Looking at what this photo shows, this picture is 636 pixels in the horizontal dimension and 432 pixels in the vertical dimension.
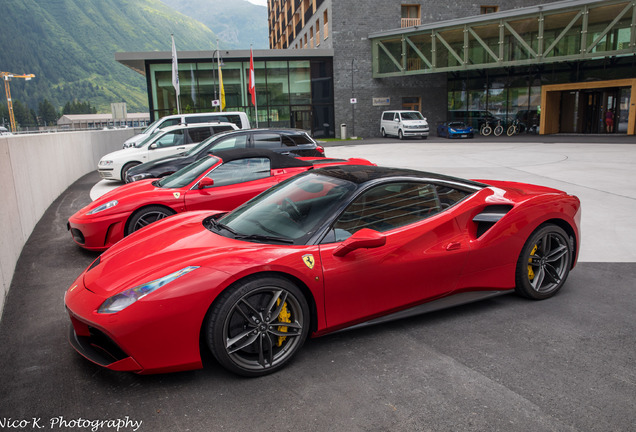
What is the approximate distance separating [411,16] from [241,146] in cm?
3292

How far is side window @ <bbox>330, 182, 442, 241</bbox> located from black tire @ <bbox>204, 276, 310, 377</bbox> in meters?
0.60

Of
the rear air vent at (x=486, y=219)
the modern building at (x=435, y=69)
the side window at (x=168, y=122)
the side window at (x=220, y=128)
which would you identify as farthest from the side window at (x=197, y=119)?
the modern building at (x=435, y=69)

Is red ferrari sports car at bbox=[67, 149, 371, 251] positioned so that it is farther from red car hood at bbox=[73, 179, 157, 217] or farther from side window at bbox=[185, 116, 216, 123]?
side window at bbox=[185, 116, 216, 123]

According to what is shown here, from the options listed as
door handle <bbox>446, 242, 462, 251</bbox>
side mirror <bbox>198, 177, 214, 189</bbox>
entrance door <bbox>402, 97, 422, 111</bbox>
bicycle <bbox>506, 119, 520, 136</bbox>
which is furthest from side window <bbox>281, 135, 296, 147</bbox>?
entrance door <bbox>402, 97, 422, 111</bbox>

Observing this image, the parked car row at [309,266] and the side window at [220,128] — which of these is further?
the side window at [220,128]

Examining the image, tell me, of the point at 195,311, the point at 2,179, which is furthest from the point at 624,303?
the point at 2,179

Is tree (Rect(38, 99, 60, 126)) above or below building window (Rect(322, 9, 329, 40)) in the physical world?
below

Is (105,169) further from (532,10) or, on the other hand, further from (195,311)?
(532,10)

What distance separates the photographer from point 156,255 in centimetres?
333

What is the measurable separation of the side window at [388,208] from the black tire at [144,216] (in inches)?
144

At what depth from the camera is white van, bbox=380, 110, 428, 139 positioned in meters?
31.6

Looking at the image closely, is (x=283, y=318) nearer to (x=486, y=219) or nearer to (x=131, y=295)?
(x=131, y=295)

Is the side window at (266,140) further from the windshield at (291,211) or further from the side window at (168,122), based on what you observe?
the side window at (168,122)

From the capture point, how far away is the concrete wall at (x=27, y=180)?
18.1 ft
